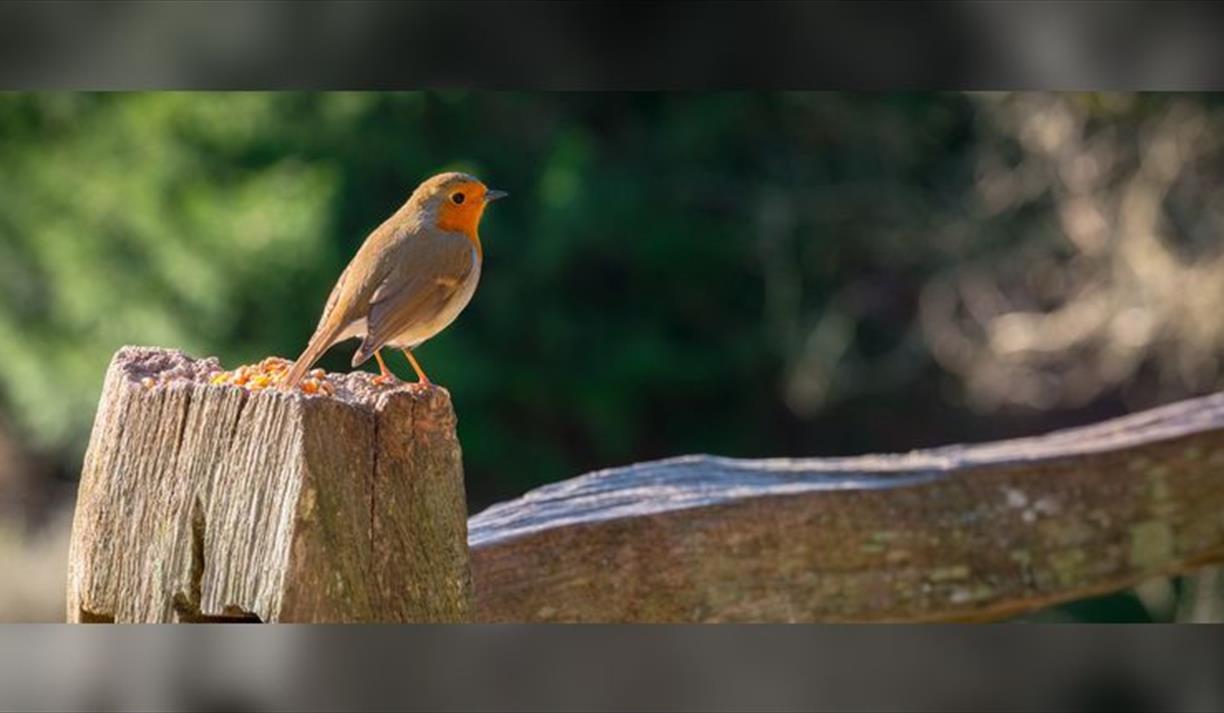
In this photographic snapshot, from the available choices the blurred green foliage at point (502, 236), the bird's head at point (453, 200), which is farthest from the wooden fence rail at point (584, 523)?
the blurred green foliage at point (502, 236)

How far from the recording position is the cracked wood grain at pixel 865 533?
1.90 metres

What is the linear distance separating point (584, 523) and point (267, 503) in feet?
1.57

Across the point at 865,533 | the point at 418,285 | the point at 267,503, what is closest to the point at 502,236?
the point at 418,285

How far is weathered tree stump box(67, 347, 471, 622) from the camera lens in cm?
150

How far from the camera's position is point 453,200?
2486 millimetres

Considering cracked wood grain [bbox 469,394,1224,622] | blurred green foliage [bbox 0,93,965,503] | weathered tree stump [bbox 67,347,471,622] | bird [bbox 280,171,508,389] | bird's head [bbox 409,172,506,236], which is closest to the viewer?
weathered tree stump [bbox 67,347,471,622]

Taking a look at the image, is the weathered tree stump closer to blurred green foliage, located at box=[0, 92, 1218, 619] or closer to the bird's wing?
the bird's wing

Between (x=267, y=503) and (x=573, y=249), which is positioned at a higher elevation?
(x=573, y=249)

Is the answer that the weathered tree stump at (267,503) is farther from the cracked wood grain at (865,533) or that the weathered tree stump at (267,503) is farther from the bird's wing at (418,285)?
the bird's wing at (418,285)

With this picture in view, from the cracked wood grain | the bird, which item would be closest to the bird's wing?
the bird

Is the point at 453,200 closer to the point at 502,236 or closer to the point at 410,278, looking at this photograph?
the point at 410,278

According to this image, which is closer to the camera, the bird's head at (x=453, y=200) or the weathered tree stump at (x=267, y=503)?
the weathered tree stump at (x=267, y=503)

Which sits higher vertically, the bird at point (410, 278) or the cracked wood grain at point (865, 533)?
the bird at point (410, 278)

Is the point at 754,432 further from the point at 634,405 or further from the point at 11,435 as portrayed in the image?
the point at 11,435
